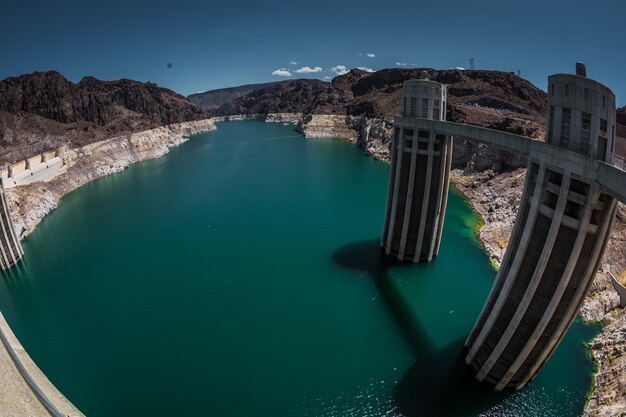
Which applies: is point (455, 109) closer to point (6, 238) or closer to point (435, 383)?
point (435, 383)

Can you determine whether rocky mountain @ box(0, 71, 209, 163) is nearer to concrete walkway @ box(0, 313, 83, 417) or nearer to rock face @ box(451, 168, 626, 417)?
concrete walkway @ box(0, 313, 83, 417)


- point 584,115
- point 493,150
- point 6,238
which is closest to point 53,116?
point 6,238

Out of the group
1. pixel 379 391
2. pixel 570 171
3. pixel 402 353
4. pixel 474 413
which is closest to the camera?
pixel 570 171

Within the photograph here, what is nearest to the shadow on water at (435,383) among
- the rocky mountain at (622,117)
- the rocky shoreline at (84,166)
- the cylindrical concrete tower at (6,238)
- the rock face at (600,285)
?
the rock face at (600,285)

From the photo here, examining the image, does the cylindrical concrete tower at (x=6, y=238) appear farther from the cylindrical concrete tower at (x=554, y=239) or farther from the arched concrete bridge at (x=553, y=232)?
the cylindrical concrete tower at (x=554, y=239)

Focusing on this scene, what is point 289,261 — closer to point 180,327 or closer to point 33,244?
point 180,327

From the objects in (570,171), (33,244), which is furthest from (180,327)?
(33,244)
